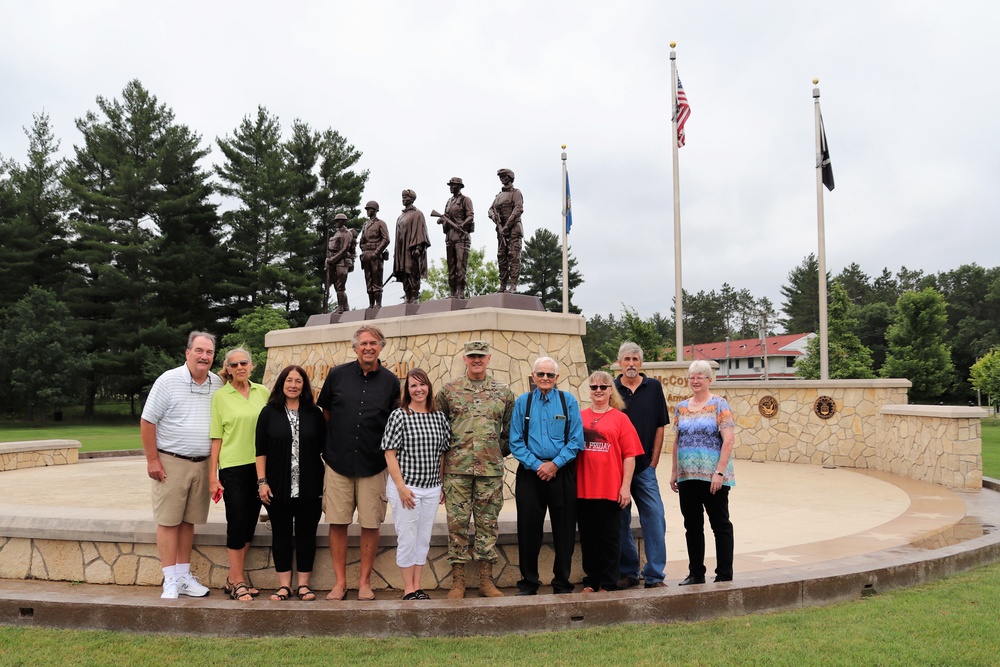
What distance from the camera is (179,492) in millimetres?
4344

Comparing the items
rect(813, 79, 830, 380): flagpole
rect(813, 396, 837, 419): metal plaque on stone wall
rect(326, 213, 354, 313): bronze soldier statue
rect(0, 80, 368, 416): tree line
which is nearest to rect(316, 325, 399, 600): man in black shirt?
rect(326, 213, 354, 313): bronze soldier statue

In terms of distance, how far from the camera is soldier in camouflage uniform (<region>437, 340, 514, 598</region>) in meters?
4.25

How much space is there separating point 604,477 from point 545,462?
38 centimetres

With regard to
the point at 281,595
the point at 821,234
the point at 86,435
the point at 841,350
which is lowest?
the point at 86,435

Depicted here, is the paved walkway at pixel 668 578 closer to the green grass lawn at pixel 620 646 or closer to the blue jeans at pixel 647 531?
the green grass lawn at pixel 620 646

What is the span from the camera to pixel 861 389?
41.2ft

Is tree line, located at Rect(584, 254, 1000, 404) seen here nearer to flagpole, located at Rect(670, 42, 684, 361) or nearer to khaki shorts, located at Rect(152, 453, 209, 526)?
flagpole, located at Rect(670, 42, 684, 361)

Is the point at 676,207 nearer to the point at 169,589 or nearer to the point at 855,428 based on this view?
the point at 855,428

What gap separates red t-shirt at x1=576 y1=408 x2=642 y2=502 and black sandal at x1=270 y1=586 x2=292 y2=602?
181cm

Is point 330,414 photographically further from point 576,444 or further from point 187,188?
point 187,188

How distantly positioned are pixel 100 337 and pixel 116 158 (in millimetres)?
7896

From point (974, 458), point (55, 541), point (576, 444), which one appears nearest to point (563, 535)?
point (576, 444)

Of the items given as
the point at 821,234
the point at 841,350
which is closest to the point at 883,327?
the point at 841,350

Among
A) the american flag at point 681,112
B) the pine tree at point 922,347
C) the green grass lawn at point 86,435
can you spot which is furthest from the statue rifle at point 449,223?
the pine tree at point 922,347
